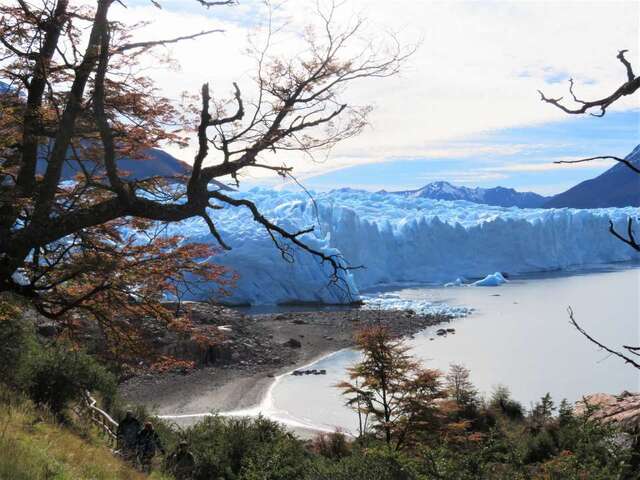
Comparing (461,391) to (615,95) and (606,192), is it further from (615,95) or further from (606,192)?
(606,192)

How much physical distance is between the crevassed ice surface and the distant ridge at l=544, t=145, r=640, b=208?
169 feet

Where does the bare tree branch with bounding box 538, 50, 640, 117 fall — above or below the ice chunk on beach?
above

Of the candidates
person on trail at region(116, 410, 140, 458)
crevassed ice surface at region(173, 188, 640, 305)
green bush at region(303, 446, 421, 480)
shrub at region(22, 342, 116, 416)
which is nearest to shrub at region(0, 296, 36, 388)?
shrub at region(22, 342, 116, 416)

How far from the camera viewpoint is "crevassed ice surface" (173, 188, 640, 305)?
49344mm

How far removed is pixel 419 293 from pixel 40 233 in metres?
53.4

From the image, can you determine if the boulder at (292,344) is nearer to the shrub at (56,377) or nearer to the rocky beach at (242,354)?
the rocky beach at (242,354)

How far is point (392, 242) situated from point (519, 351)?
3177 cm

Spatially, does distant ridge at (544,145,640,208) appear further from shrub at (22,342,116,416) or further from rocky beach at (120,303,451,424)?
shrub at (22,342,116,416)

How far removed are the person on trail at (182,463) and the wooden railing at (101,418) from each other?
114 centimetres

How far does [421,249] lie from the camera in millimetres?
64438

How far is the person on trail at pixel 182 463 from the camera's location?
10.4 meters

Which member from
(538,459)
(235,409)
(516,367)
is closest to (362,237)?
(516,367)

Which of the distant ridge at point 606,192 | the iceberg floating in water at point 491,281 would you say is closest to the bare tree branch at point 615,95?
the iceberg floating in water at point 491,281

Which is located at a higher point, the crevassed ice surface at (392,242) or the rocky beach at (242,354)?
the crevassed ice surface at (392,242)
